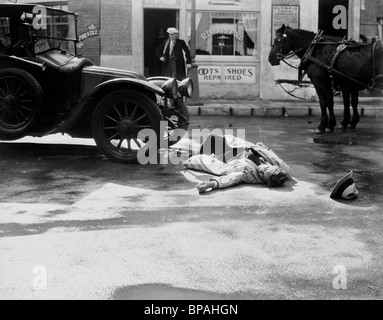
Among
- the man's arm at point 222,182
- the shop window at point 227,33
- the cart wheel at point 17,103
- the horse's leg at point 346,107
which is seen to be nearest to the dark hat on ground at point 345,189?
the man's arm at point 222,182

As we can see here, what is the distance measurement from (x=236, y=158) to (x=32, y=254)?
3315mm

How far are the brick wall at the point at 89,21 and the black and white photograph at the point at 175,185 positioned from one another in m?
4.10

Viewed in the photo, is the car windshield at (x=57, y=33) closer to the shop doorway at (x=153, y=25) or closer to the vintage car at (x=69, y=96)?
the vintage car at (x=69, y=96)

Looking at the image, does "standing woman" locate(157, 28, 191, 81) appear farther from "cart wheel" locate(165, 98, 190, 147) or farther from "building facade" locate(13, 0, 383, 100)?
"cart wheel" locate(165, 98, 190, 147)

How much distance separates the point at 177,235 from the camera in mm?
4668

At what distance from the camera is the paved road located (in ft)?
11.9

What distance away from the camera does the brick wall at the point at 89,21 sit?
1834cm

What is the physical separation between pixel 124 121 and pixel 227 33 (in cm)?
1193

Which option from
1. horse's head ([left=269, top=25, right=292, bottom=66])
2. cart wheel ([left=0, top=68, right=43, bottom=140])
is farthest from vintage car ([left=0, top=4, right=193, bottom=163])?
horse's head ([left=269, top=25, right=292, bottom=66])

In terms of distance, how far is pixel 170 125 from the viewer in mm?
8031

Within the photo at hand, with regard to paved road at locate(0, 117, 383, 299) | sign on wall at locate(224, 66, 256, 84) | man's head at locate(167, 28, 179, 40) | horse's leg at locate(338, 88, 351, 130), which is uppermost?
man's head at locate(167, 28, 179, 40)

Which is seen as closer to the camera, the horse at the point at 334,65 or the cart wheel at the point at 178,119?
the cart wheel at the point at 178,119

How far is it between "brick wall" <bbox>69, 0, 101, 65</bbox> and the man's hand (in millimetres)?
12931

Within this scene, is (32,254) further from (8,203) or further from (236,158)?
(236,158)
